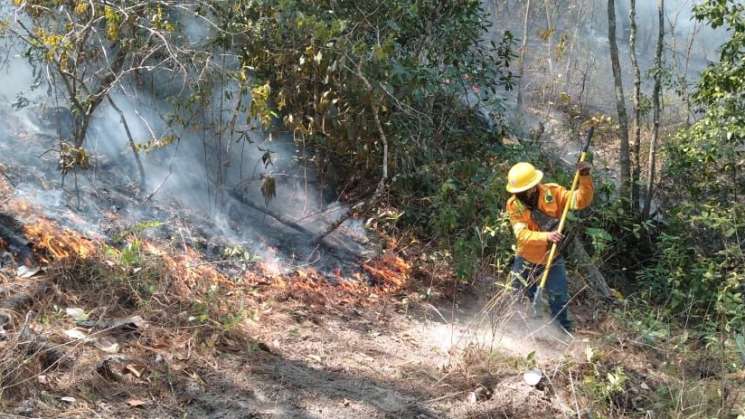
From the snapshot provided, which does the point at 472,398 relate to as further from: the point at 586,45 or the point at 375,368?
the point at 586,45

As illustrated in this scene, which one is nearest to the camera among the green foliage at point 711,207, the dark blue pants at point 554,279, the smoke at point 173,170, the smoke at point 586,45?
the dark blue pants at point 554,279

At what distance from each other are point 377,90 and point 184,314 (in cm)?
276

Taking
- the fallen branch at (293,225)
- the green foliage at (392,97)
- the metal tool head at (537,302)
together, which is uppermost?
the green foliage at (392,97)

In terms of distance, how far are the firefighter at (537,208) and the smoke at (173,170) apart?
182cm

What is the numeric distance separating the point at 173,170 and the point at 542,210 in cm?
336

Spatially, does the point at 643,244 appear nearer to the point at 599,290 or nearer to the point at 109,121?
the point at 599,290

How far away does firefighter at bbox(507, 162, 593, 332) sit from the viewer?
4980 millimetres

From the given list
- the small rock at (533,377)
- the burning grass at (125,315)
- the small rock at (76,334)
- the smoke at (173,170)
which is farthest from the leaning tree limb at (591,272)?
→ the small rock at (76,334)

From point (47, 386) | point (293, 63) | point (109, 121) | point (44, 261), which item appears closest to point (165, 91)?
point (109, 121)

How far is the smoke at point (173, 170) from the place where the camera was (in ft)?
18.5

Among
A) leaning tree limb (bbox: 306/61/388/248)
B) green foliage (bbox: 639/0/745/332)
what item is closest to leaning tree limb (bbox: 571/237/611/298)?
green foliage (bbox: 639/0/745/332)

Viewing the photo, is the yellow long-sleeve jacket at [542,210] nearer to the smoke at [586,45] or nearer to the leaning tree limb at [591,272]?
the leaning tree limb at [591,272]

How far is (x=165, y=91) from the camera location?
7.04 meters

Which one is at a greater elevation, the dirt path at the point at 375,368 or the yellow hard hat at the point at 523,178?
the yellow hard hat at the point at 523,178
